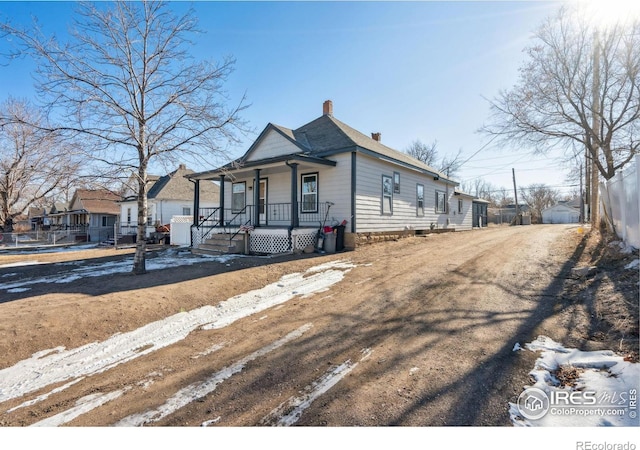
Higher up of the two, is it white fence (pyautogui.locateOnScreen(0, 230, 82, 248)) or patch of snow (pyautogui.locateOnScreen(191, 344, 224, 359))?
white fence (pyautogui.locateOnScreen(0, 230, 82, 248))

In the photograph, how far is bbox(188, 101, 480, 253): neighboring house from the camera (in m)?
12.0

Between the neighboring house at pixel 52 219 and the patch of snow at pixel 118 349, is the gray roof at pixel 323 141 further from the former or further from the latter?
the neighboring house at pixel 52 219

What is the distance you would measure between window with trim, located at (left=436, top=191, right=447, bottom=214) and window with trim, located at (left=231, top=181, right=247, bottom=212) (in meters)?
11.4

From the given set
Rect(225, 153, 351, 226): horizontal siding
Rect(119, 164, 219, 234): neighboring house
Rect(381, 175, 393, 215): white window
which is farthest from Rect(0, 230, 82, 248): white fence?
Rect(381, 175, 393, 215): white window

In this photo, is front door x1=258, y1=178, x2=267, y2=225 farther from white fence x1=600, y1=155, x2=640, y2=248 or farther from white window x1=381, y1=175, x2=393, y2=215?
white fence x1=600, y1=155, x2=640, y2=248

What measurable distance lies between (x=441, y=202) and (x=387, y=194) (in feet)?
23.9

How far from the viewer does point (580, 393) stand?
284 centimetres

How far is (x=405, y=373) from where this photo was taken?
10.5 ft

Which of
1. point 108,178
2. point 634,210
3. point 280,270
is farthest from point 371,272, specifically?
point 108,178

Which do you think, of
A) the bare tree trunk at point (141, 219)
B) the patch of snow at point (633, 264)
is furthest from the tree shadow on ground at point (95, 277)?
the patch of snow at point (633, 264)

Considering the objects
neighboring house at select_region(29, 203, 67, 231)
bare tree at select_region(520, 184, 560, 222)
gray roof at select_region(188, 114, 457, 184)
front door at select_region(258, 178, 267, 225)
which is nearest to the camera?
gray roof at select_region(188, 114, 457, 184)

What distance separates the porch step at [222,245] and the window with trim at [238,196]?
365 cm

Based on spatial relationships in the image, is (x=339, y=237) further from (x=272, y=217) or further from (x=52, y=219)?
(x=52, y=219)
